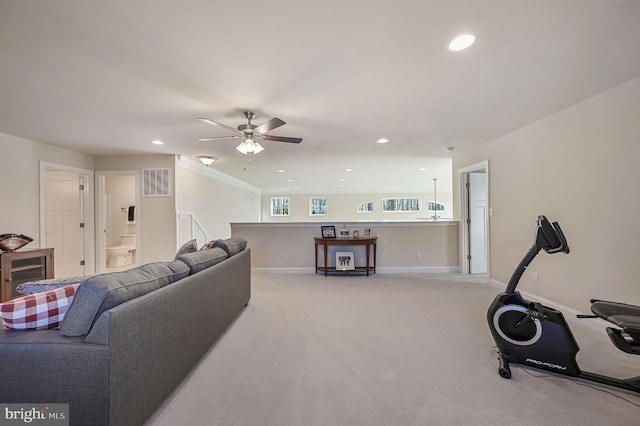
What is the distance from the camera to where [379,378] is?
1.99 meters

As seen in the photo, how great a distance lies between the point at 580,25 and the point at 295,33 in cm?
181

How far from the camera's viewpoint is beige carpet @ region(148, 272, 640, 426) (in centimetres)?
162

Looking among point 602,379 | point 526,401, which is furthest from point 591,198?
point 526,401

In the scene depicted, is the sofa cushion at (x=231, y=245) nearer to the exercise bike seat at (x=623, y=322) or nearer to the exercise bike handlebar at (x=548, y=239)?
the exercise bike handlebar at (x=548, y=239)

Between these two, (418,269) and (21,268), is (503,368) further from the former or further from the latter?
(21,268)

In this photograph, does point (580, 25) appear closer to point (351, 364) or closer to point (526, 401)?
point (526, 401)

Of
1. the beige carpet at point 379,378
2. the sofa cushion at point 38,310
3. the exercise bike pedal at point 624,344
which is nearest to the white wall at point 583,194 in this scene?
the beige carpet at point 379,378

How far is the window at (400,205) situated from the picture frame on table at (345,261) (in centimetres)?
737

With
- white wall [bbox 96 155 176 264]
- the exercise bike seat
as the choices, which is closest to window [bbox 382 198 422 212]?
white wall [bbox 96 155 176 264]

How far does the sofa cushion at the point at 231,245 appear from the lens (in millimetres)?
3100

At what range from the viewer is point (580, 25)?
5.79ft

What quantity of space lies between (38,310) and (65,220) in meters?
5.12

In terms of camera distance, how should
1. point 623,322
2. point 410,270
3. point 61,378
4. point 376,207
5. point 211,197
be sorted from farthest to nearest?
point 376,207, point 211,197, point 410,270, point 623,322, point 61,378

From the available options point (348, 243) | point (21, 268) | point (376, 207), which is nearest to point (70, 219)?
point (21, 268)
